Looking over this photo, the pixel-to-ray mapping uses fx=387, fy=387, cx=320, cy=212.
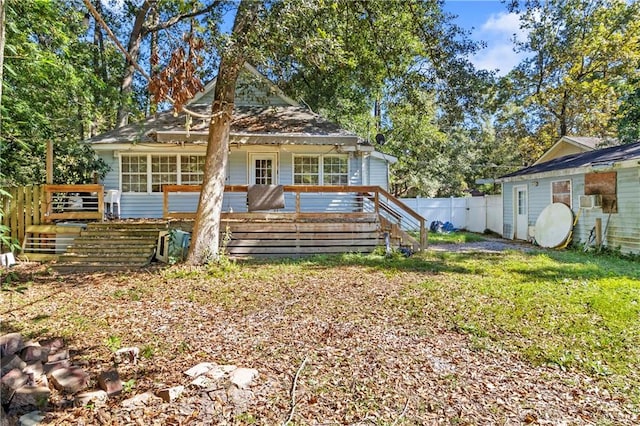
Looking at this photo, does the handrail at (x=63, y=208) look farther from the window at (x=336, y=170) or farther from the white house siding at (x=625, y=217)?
the white house siding at (x=625, y=217)

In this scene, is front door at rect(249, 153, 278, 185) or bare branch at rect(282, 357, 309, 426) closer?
bare branch at rect(282, 357, 309, 426)

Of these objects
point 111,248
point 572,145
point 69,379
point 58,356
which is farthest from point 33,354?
point 572,145

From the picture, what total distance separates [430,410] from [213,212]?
6.05 metres

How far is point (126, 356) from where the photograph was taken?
11.9ft

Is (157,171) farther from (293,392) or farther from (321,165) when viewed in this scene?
(293,392)

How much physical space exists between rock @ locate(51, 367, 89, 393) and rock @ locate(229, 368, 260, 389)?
1.17 m

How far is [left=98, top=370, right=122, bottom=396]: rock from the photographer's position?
3.02 m

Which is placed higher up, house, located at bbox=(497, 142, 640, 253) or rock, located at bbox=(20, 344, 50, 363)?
house, located at bbox=(497, 142, 640, 253)

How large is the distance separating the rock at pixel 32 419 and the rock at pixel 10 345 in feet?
2.72

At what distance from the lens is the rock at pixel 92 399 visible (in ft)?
9.39

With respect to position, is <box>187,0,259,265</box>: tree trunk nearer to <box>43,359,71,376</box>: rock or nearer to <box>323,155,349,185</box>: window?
<box>43,359,71,376</box>: rock

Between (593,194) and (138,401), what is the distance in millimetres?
12358

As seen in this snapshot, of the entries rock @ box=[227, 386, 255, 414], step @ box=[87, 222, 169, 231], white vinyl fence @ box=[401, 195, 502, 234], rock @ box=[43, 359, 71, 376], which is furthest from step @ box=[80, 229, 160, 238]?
white vinyl fence @ box=[401, 195, 502, 234]

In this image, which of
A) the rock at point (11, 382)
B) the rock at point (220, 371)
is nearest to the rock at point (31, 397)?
the rock at point (11, 382)
